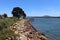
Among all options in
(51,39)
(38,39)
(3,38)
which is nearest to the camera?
(3,38)

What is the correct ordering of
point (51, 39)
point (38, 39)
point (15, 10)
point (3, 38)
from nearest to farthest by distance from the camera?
point (3, 38), point (38, 39), point (51, 39), point (15, 10)

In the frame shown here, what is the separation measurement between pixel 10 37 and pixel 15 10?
66.1 metres

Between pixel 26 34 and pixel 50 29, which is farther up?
pixel 26 34

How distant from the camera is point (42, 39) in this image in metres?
20.9

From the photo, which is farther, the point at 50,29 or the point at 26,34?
the point at 50,29

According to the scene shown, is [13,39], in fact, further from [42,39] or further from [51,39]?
[51,39]

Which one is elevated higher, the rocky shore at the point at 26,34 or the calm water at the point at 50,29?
the rocky shore at the point at 26,34

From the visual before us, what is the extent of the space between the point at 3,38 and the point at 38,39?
6.90 m

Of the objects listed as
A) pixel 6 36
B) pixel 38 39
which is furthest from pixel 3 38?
pixel 38 39

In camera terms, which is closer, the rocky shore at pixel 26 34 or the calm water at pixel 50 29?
the rocky shore at pixel 26 34

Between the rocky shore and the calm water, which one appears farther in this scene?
the calm water

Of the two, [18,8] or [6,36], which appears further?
[18,8]

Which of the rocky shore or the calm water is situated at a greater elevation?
the rocky shore

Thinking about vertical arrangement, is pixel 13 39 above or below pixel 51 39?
above
